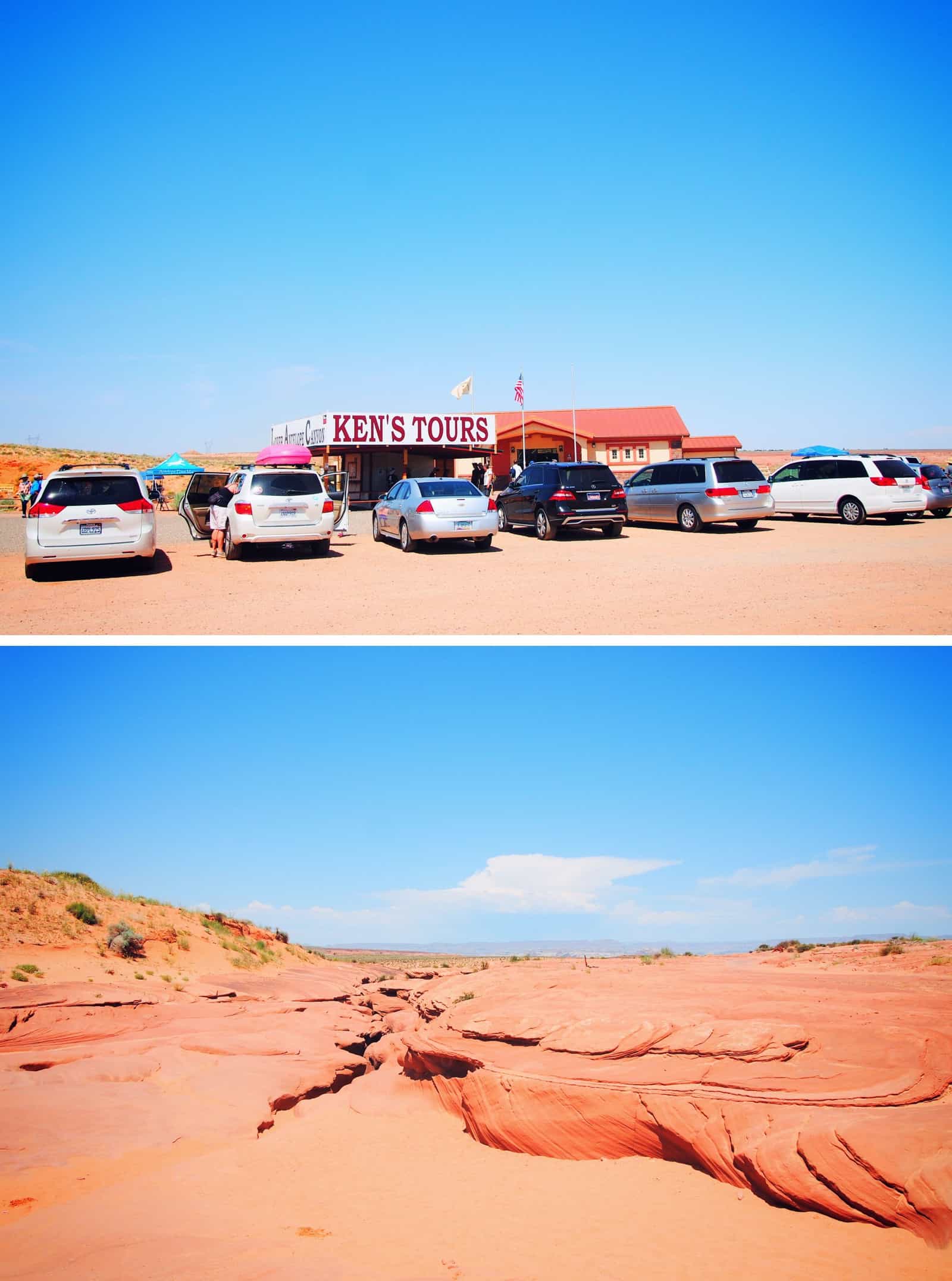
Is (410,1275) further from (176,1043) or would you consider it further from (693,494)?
(693,494)

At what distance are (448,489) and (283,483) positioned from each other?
3676 millimetres

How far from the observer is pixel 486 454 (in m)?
46.3

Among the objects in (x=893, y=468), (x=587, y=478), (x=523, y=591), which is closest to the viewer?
(x=523, y=591)

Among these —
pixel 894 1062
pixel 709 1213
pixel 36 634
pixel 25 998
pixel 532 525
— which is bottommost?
pixel 25 998

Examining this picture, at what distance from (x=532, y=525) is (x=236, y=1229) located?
1835cm

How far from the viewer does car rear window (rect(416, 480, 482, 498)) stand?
20.3m

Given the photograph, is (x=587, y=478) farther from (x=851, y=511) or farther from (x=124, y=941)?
(x=124, y=941)

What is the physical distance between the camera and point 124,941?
2255cm

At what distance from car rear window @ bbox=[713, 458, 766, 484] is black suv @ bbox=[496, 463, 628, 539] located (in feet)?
8.03

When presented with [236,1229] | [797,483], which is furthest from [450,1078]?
[797,483]

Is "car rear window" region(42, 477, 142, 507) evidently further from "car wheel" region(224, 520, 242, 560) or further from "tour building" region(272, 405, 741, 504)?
Answer: "tour building" region(272, 405, 741, 504)

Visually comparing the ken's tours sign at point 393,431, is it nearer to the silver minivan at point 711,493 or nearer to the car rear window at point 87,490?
the silver minivan at point 711,493

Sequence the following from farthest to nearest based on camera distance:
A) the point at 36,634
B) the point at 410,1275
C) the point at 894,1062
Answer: the point at 36,634 → the point at 894,1062 → the point at 410,1275

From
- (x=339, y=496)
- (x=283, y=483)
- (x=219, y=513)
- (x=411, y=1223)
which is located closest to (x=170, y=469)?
(x=339, y=496)
